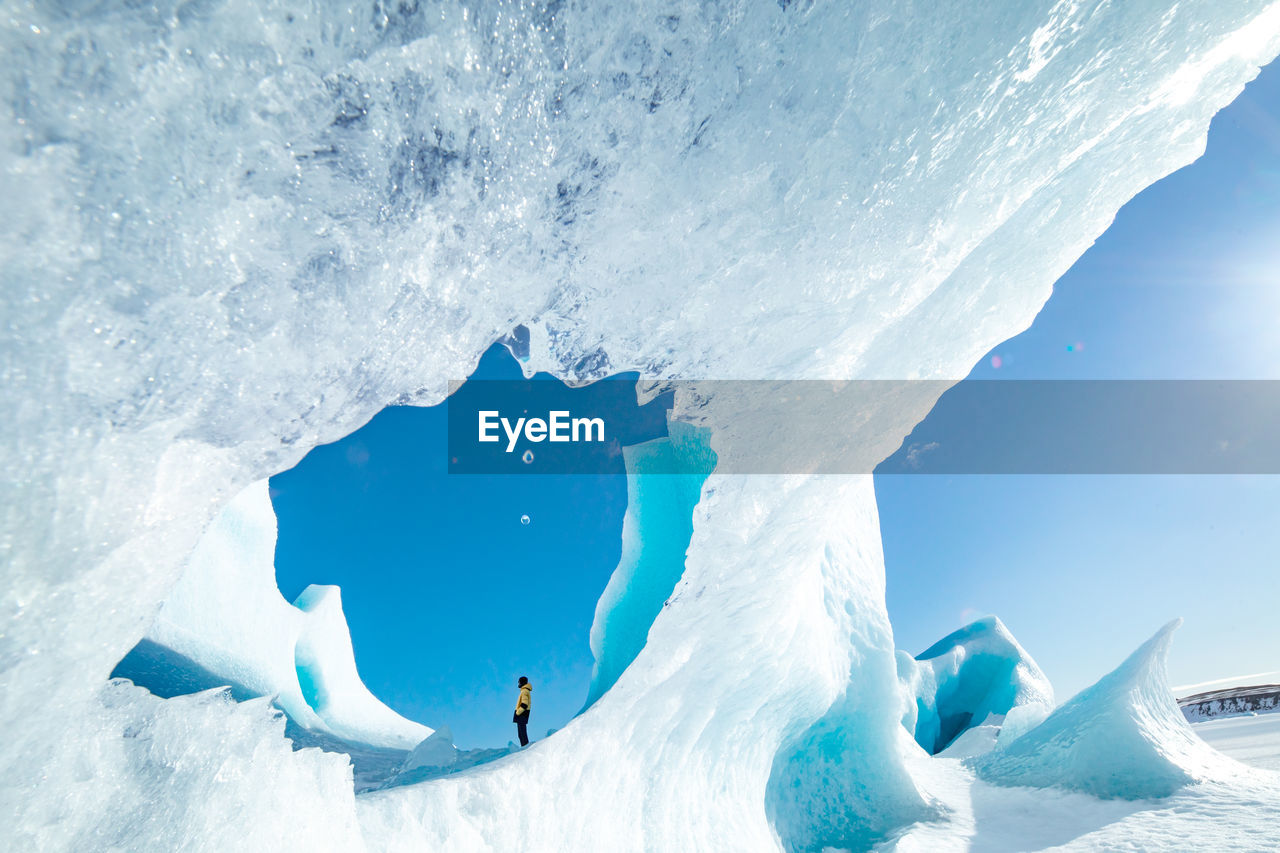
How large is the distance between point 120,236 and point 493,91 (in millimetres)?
1066

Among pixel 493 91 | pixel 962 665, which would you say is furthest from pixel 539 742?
pixel 962 665

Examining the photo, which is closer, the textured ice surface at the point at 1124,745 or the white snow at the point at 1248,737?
the textured ice surface at the point at 1124,745

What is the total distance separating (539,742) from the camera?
301cm

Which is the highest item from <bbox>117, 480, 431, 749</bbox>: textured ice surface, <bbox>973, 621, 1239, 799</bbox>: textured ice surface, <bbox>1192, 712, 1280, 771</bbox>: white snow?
<bbox>117, 480, 431, 749</bbox>: textured ice surface

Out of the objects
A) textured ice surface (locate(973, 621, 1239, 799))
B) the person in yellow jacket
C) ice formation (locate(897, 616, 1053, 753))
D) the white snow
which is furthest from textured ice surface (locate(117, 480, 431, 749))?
the white snow

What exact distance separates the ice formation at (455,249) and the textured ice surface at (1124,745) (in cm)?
400

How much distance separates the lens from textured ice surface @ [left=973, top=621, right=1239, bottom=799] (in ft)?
15.9

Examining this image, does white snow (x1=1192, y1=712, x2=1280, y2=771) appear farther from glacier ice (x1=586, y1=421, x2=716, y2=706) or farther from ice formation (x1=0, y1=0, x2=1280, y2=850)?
ice formation (x1=0, y1=0, x2=1280, y2=850)

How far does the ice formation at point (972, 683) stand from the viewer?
37.6ft

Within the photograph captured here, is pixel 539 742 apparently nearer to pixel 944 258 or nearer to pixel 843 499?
pixel 843 499

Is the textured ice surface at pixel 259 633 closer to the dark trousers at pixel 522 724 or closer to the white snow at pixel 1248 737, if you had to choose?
the dark trousers at pixel 522 724

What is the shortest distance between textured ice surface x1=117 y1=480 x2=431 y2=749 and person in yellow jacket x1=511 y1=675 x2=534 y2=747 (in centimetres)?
216

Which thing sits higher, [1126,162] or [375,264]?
[1126,162]

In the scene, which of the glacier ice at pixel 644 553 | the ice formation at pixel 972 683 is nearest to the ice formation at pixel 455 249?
the glacier ice at pixel 644 553
